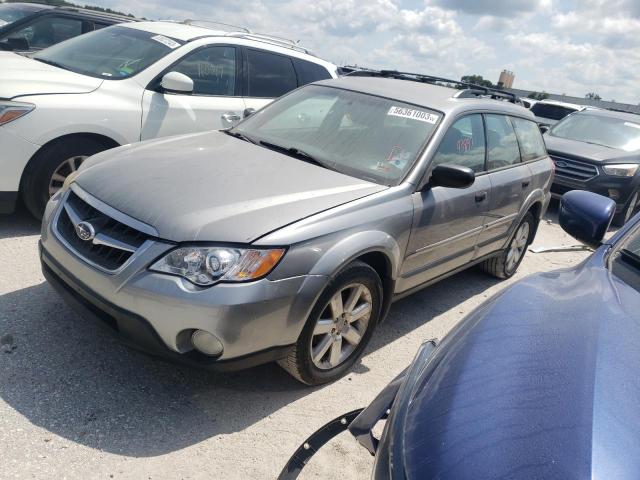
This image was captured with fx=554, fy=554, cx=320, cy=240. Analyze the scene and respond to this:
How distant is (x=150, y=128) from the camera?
495 centimetres

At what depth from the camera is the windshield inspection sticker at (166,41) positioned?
521cm

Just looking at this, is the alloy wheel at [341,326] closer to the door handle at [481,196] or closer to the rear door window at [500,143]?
the door handle at [481,196]

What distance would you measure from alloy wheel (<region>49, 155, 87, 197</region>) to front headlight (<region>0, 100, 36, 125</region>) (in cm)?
48

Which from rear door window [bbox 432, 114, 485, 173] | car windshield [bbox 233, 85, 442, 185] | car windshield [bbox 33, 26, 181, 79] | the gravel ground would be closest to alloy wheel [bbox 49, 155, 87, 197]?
car windshield [bbox 33, 26, 181, 79]

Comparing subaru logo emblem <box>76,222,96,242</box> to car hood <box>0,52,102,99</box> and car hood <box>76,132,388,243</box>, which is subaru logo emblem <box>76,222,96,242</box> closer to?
car hood <box>76,132,388,243</box>

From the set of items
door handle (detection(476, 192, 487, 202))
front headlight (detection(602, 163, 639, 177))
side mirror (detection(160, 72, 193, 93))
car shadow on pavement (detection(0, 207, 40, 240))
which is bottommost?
car shadow on pavement (detection(0, 207, 40, 240))

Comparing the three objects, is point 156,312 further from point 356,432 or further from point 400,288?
point 400,288

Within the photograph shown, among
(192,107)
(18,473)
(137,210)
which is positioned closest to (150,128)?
(192,107)

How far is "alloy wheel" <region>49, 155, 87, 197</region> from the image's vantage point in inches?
176

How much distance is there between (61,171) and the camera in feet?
14.8

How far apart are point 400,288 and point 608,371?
6.62 ft

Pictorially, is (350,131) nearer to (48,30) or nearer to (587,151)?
(48,30)

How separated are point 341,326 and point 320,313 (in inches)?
12.1

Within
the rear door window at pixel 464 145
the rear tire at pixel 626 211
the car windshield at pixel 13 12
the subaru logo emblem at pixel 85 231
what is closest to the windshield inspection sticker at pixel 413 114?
the rear door window at pixel 464 145
